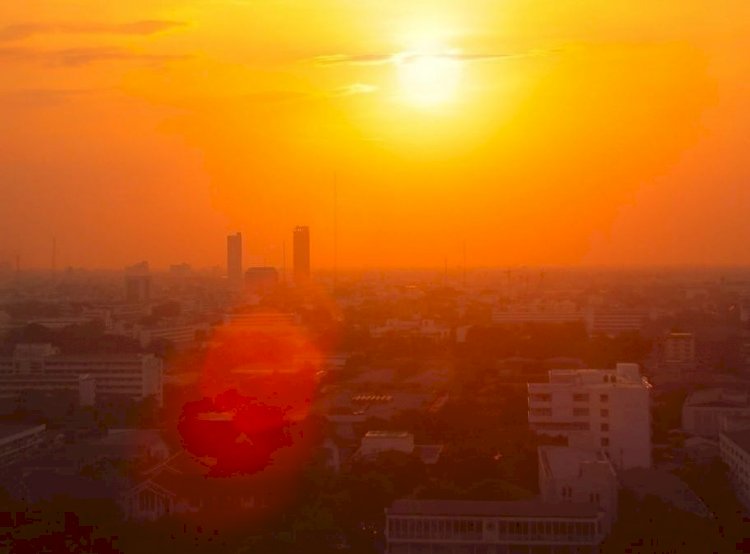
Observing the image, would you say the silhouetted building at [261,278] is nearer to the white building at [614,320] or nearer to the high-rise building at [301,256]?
the high-rise building at [301,256]

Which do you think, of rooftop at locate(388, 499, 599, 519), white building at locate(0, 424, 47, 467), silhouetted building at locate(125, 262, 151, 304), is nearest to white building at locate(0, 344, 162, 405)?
white building at locate(0, 424, 47, 467)

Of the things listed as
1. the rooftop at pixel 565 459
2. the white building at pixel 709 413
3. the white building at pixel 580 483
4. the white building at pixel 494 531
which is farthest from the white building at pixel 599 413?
the white building at pixel 494 531

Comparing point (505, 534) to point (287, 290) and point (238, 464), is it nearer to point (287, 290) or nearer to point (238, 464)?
point (238, 464)

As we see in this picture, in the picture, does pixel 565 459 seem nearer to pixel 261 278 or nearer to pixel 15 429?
pixel 15 429

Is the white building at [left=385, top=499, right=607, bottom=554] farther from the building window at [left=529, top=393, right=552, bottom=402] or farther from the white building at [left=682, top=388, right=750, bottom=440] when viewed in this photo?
the white building at [left=682, top=388, right=750, bottom=440]

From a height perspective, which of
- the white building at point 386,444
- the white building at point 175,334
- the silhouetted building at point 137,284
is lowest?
the white building at point 386,444
